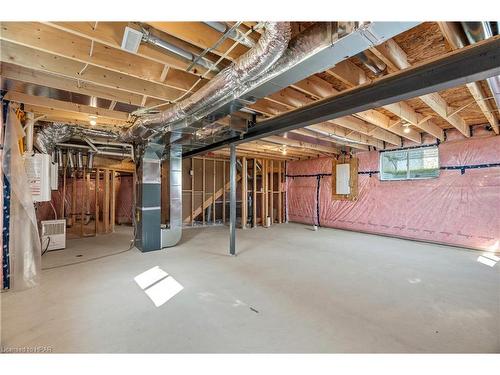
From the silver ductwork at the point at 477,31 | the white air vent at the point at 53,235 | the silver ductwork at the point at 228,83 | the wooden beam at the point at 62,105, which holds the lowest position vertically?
the white air vent at the point at 53,235

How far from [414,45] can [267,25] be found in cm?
141

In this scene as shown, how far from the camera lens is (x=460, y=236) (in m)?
4.43

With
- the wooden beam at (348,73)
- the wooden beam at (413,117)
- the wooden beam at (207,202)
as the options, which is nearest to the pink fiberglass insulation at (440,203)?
the wooden beam at (413,117)

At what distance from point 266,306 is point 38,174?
128 inches

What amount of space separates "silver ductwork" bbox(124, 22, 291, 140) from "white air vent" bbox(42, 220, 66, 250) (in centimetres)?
287

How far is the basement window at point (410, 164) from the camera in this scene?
4848 millimetres

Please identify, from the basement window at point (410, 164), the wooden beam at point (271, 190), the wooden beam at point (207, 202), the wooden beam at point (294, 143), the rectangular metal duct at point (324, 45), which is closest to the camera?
the rectangular metal duct at point (324, 45)

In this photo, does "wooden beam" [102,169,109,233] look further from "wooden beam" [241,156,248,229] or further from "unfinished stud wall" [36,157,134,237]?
"wooden beam" [241,156,248,229]

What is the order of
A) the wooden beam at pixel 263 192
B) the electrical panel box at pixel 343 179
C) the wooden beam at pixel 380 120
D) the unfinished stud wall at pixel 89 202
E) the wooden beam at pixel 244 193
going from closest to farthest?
the wooden beam at pixel 380 120, the unfinished stud wall at pixel 89 202, the electrical panel box at pixel 343 179, the wooden beam at pixel 244 193, the wooden beam at pixel 263 192

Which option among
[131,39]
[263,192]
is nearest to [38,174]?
[131,39]

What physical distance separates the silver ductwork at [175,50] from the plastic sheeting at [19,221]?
6.75 feet

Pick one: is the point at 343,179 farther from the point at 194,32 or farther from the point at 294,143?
the point at 194,32

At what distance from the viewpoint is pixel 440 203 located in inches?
184

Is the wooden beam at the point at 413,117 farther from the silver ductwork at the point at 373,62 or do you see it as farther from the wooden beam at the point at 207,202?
the wooden beam at the point at 207,202
